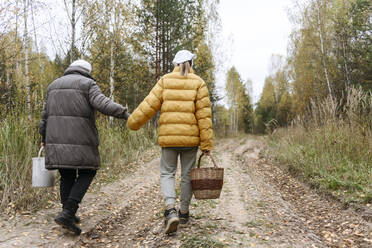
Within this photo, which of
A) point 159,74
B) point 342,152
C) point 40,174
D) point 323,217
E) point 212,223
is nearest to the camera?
point 40,174

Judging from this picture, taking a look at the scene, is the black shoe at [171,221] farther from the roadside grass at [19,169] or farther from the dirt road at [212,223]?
the roadside grass at [19,169]

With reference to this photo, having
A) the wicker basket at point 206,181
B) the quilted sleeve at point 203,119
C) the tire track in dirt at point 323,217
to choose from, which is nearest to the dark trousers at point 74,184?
the wicker basket at point 206,181

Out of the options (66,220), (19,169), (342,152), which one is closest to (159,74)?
(342,152)

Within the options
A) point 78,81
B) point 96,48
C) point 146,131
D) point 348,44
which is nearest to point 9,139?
point 78,81

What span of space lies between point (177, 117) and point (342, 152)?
4579 mm

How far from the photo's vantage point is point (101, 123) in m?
7.67

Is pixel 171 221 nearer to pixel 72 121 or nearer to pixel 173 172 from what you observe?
pixel 173 172

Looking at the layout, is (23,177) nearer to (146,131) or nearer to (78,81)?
(78,81)

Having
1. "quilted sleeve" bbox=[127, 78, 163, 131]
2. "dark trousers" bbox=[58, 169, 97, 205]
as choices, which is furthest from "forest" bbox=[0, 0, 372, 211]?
"quilted sleeve" bbox=[127, 78, 163, 131]

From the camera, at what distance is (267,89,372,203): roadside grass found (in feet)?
16.3

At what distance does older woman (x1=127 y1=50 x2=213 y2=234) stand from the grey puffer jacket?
1.49 ft

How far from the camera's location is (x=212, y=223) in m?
3.62

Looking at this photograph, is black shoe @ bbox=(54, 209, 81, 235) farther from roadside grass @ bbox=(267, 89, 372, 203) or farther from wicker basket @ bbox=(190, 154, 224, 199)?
roadside grass @ bbox=(267, 89, 372, 203)

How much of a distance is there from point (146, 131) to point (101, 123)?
11.4 feet
